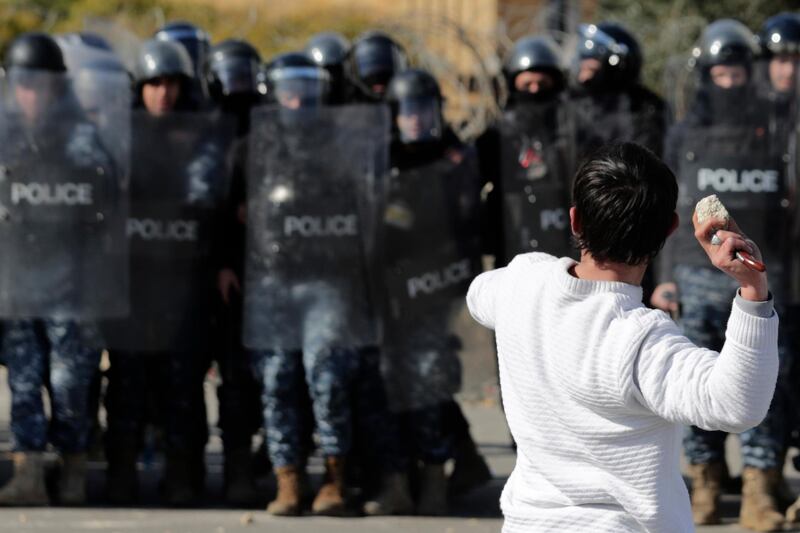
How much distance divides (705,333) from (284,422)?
6.11ft

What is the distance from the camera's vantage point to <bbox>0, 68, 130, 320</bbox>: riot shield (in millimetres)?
7168

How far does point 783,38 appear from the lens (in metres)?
7.18

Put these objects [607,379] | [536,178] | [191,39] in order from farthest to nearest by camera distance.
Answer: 1. [191,39]
2. [536,178]
3. [607,379]

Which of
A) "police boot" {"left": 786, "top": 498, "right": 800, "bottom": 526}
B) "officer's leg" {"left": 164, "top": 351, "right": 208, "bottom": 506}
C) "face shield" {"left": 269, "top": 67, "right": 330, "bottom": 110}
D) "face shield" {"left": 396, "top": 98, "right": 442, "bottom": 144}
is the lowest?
"police boot" {"left": 786, "top": 498, "right": 800, "bottom": 526}

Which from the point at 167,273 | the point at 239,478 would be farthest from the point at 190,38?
the point at 239,478

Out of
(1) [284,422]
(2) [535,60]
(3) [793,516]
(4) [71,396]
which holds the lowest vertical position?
(3) [793,516]

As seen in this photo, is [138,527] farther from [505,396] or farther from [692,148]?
[505,396]

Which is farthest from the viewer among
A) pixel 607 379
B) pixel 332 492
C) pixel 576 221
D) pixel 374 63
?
pixel 374 63

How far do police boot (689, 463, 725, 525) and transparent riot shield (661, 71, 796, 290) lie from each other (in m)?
0.83

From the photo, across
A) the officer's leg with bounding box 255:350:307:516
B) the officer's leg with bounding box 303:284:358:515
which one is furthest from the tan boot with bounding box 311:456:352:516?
the officer's leg with bounding box 255:350:307:516

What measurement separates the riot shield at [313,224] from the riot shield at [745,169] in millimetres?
1355

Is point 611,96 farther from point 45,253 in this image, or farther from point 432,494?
point 45,253

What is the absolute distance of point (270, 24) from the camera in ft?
65.0

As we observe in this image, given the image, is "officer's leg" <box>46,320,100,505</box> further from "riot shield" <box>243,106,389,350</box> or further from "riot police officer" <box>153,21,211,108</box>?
"riot police officer" <box>153,21,211,108</box>
